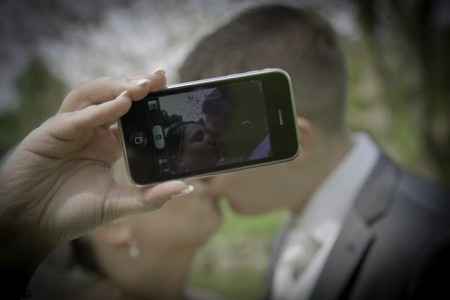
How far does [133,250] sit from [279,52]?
0.92 metres

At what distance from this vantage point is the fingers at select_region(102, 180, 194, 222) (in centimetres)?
96

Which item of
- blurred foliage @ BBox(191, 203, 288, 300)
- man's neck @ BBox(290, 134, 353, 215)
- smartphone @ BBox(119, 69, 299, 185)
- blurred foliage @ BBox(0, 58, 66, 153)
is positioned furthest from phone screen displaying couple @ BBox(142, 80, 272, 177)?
blurred foliage @ BBox(191, 203, 288, 300)

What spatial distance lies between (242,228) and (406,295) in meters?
1.71

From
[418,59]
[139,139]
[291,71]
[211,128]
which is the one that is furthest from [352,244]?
[418,59]

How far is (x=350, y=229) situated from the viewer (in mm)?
1636

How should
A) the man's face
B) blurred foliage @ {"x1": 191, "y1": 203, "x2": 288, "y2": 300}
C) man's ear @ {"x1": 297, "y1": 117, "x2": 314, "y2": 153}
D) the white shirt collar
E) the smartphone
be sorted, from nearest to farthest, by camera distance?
the smartphone → man's ear @ {"x1": 297, "y1": 117, "x2": 314, "y2": 153} → the white shirt collar → the man's face → blurred foliage @ {"x1": 191, "y1": 203, "x2": 288, "y2": 300}

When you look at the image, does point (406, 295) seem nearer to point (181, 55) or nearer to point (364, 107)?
point (181, 55)

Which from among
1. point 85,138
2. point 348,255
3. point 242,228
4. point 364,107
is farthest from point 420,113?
point 85,138

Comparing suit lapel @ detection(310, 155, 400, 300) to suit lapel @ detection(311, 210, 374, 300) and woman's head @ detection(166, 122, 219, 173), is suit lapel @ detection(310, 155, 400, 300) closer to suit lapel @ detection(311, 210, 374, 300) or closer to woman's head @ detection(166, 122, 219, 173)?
suit lapel @ detection(311, 210, 374, 300)

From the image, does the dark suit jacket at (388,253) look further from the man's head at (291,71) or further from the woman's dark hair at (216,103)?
the woman's dark hair at (216,103)

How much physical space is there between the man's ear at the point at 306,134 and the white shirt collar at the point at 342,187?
19 centimetres

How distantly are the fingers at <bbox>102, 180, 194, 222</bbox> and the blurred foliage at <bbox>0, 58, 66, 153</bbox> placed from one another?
0.93m

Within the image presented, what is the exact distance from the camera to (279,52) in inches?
60.0

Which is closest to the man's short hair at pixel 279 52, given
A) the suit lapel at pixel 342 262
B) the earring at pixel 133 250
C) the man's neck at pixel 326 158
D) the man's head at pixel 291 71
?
the man's head at pixel 291 71
